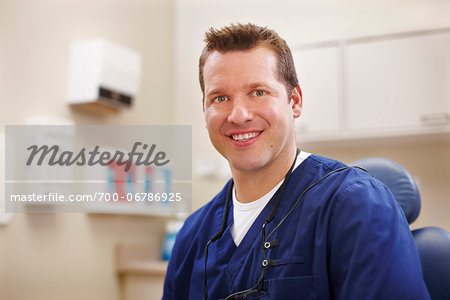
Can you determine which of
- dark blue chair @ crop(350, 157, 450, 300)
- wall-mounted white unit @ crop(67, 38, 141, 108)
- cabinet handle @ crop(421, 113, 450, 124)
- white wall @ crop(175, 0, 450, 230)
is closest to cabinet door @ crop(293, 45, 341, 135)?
white wall @ crop(175, 0, 450, 230)

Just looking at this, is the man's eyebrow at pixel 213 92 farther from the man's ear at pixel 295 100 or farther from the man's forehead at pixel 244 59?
the man's ear at pixel 295 100

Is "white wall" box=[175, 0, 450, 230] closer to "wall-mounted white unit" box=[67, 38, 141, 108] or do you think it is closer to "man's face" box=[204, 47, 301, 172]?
"wall-mounted white unit" box=[67, 38, 141, 108]

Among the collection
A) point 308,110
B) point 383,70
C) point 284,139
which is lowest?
point 284,139

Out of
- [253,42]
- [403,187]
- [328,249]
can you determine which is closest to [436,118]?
[403,187]

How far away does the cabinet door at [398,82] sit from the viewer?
268 centimetres

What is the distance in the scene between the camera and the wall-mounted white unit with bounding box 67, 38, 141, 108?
2.57 m

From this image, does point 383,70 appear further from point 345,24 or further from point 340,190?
point 340,190

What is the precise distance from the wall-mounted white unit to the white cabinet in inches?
42.6

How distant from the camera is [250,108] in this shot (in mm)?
1290

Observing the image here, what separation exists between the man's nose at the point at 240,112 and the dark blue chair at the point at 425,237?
16.7 inches

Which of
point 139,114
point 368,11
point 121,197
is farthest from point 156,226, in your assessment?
point 368,11

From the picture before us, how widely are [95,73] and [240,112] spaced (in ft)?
4.95

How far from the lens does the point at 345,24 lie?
3084 mm

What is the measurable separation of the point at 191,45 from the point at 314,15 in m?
0.91
